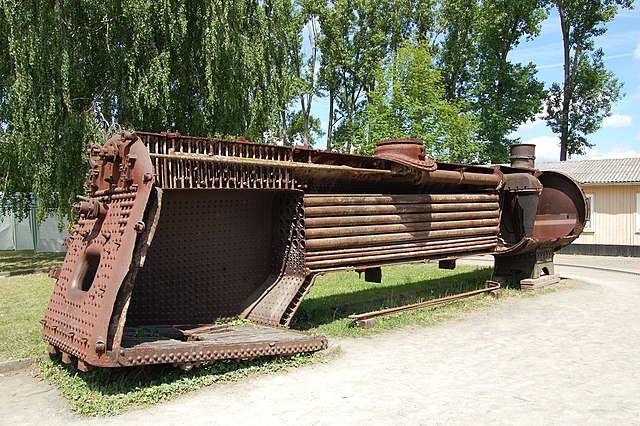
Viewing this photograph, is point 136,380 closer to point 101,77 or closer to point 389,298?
point 389,298

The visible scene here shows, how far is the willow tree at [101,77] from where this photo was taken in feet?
47.5

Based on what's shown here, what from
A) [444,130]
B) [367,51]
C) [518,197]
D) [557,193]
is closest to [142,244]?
[518,197]

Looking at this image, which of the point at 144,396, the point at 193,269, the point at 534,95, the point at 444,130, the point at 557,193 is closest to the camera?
the point at 144,396

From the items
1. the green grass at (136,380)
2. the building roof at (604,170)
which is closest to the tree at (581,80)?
the building roof at (604,170)

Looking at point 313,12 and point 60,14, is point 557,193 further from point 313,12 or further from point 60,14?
point 313,12

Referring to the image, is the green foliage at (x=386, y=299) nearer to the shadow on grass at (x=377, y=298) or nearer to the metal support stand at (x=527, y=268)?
the shadow on grass at (x=377, y=298)

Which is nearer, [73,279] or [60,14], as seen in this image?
[73,279]

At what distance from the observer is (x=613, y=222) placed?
22.2 m

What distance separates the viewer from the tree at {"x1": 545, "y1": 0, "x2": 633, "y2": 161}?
34.4 metres

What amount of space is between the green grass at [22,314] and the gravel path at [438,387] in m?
0.86

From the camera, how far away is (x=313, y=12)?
131ft

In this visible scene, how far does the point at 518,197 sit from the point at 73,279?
9240 mm

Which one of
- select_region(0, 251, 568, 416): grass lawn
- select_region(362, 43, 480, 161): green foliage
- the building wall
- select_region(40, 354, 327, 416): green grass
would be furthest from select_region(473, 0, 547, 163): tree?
select_region(40, 354, 327, 416): green grass

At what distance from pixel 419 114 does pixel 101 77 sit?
16.4m
